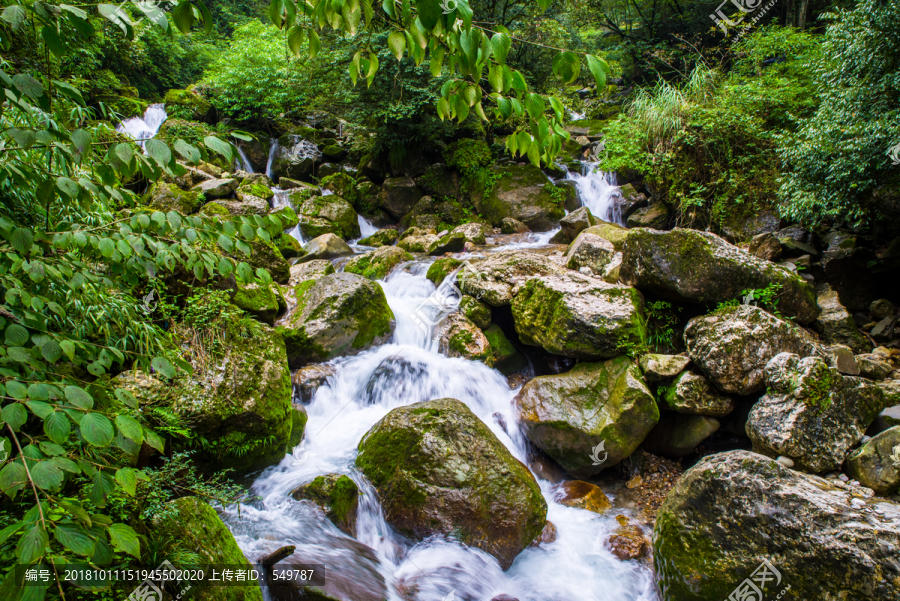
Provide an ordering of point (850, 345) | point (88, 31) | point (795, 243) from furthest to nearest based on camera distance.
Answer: point (795, 243)
point (850, 345)
point (88, 31)

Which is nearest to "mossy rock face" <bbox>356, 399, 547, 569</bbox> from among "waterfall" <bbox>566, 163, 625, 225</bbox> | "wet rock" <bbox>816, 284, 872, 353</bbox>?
"wet rock" <bbox>816, 284, 872, 353</bbox>

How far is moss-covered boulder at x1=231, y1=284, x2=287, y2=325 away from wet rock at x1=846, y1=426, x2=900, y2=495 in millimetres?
6388

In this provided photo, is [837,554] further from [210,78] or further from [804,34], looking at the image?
[210,78]

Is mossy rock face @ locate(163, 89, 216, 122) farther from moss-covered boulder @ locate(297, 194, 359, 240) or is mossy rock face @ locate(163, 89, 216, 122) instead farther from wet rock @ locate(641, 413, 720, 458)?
wet rock @ locate(641, 413, 720, 458)

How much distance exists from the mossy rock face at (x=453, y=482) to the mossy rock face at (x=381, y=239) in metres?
7.18

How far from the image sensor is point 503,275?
6391mm

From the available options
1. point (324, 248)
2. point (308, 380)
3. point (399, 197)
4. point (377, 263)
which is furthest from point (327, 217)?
point (308, 380)

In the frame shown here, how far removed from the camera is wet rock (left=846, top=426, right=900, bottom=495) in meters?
3.12

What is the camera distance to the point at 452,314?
6.48m

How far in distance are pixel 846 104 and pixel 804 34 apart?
5.40m

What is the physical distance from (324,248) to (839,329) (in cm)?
881

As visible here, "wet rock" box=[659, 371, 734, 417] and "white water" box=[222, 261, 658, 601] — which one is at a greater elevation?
"wet rock" box=[659, 371, 734, 417]

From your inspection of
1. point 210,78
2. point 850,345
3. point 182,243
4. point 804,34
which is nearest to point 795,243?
point 850,345

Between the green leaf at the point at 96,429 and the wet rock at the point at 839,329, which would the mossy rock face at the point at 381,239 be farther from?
the green leaf at the point at 96,429
